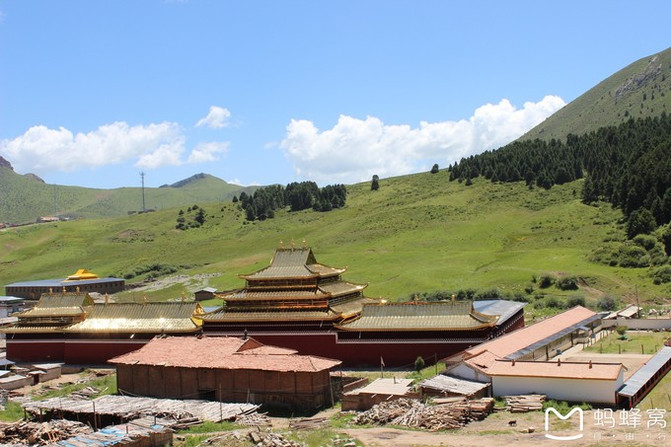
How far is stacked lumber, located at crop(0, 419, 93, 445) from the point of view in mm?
35281

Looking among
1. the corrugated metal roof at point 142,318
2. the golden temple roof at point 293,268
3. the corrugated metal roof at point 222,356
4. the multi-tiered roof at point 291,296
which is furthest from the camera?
the corrugated metal roof at point 142,318

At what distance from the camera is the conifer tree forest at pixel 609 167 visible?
4087 inches

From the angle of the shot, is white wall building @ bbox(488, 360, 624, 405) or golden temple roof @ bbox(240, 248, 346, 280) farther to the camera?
golden temple roof @ bbox(240, 248, 346, 280)

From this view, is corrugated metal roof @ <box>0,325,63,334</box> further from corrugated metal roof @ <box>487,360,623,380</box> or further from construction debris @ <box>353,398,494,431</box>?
corrugated metal roof @ <box>487,360,623,380</box>

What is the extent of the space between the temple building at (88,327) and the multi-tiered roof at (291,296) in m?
3.61

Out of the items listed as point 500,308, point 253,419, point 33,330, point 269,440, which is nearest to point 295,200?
point 33,330

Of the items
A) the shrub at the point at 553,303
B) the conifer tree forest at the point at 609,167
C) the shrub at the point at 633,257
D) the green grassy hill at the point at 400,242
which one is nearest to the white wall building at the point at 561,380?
the shrub at the point at 553,303

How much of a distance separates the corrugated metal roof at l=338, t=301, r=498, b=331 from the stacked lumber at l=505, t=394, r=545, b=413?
38.4 feet

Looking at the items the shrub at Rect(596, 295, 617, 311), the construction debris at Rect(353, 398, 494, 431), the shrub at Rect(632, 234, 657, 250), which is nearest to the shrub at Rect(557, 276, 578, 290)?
the shrub at Rect(596, 295, 617, 311)

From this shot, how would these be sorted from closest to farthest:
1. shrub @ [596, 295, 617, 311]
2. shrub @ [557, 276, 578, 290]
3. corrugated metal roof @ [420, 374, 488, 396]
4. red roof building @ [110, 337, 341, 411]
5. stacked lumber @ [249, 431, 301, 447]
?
stacked lumber @ [249, 431, 301, 447]
corrugated metal roof @ [420, 374, 488, 396]
red roof building @ [110, 337, 341, 411]
shrub @ [596, 295, 617, 311]
shrub @ [557, 276, 578, 290]

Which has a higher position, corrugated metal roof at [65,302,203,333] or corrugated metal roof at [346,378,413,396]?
corrugated metal roof at [65,302,203,333]

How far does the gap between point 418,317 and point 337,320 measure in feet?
20.1

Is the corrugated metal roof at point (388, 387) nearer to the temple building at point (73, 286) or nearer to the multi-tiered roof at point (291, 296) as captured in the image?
the multi-tiered roof at point (291, 296)

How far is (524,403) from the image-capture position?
37406mm
